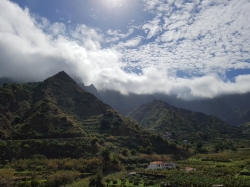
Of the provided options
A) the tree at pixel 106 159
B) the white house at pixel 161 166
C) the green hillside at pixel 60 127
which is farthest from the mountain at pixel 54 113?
the white house at pixel 161 166

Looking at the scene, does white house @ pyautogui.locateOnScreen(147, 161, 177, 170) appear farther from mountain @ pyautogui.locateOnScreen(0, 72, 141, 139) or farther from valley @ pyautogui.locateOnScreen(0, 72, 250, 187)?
mountain @ pyautogui.locateOnScreen(0, 72, 141, 139)

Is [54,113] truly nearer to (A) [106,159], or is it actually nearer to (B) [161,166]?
(A) [106,159]

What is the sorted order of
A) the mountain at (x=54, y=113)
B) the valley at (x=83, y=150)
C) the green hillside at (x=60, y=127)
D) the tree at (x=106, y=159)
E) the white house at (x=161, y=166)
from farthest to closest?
the mountain at (x=54, y=113), the green hillside at (x=60, y=127), the white house at (x=161, y=166), the tree at (x=106, y=159), the valley at (x=83, y=150)

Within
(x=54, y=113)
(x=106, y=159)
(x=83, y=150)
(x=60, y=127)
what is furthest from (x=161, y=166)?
(x=54, y=113)

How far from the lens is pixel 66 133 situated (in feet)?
287

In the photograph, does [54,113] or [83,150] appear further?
[54,113]

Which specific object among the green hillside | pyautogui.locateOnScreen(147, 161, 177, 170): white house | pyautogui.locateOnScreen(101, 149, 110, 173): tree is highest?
the green hillside

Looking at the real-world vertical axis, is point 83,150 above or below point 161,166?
above

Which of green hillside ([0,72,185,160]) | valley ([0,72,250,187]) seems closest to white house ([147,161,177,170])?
valley ([0,72,250,187])

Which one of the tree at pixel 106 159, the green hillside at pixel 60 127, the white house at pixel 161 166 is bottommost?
the white house at pixel 161 166

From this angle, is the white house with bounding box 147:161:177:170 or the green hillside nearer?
the white house with bounding box 147:161:177:170

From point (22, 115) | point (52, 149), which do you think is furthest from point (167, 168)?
point (22, 115)

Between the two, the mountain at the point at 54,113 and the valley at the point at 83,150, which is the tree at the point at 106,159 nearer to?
the valley at the point at 83,150

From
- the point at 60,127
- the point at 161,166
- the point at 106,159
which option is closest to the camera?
the point at 106,159
